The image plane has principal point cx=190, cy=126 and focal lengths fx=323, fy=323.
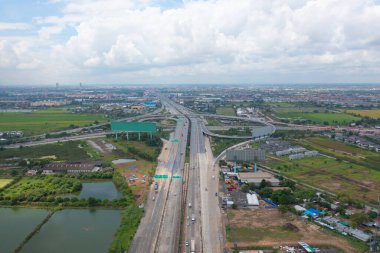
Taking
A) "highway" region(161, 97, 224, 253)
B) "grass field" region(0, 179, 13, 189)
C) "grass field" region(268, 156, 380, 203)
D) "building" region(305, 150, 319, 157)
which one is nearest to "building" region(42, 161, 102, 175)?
"grass field" region(0, 179, 13, 189)

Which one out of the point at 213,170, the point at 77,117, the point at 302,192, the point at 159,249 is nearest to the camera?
the point at 159,249

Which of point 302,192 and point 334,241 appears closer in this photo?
point 334,241

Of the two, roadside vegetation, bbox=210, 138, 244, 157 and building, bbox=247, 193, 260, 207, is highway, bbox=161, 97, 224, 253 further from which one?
building, bbox=247, 193, 260, 207

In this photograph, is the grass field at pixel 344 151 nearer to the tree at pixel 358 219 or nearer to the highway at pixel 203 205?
the tree at pixel 358 219

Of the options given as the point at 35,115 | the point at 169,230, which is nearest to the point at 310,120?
the point at 169,230

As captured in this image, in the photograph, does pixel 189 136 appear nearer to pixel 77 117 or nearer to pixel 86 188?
pixel 86 188

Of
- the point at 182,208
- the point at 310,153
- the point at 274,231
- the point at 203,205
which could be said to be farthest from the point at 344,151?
the point at 182,208
